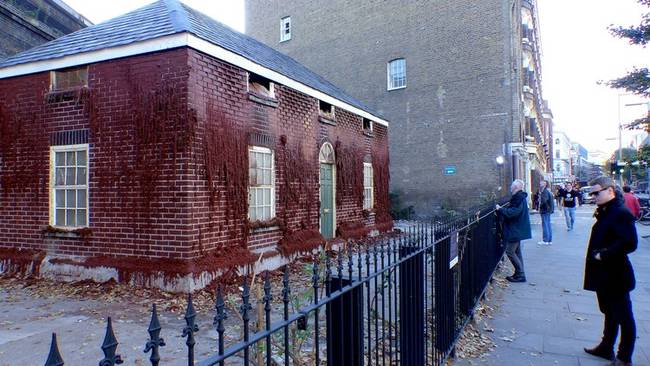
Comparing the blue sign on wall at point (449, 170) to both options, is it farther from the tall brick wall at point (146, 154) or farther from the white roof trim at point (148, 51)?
the tall brick wall at point (146, 154)

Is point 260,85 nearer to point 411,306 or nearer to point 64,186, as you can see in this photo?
point 64,186

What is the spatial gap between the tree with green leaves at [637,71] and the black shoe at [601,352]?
1185 centimetres

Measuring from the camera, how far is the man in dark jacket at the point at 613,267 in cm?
426

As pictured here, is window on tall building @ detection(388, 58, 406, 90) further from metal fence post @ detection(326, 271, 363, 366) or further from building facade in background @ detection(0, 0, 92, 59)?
metal fence post @ detection(326, 271, 363, 366)

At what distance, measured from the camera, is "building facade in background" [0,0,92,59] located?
13.1m

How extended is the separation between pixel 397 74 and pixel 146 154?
1809cm

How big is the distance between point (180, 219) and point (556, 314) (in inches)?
228

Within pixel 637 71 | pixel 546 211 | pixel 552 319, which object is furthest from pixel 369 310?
pixel 637 71

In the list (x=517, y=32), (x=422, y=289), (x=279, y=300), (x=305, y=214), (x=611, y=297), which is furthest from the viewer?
(x=517, y=32)

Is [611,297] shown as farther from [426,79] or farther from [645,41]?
[426,79]

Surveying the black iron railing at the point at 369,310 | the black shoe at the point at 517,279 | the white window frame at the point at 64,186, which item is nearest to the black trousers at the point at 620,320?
the black iron railing at the point at 369,310

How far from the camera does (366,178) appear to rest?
48.0ft

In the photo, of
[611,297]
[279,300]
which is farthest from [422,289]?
[279,300]

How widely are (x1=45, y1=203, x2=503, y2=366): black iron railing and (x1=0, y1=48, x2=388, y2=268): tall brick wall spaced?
1.96 metres
